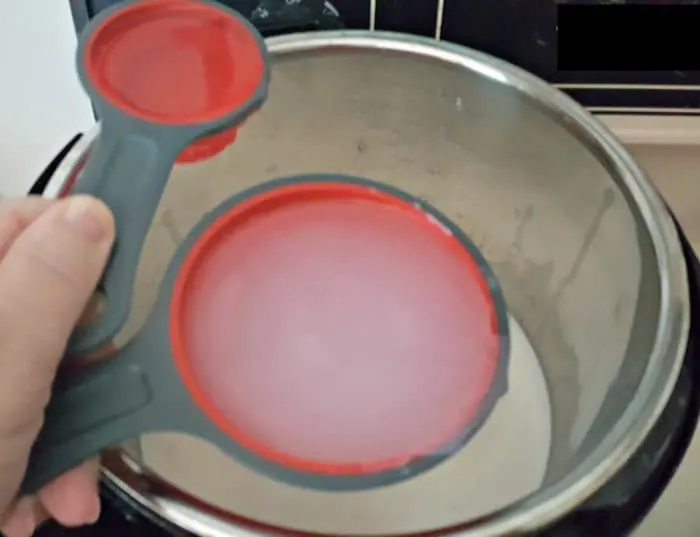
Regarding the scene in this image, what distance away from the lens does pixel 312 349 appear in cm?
48

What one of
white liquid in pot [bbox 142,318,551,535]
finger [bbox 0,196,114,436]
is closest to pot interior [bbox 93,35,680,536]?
white liquid in pot [bbox 142,318,551,535]

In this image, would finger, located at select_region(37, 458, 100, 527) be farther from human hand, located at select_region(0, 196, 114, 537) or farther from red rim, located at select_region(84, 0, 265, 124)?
red rim, located at select_region(84, 0, 265, 124)

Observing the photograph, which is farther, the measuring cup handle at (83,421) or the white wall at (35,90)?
the white wall at (35,90)

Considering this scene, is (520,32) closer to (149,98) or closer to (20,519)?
(149,98)

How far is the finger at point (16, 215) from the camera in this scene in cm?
37

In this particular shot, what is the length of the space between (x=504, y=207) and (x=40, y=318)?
341 mm

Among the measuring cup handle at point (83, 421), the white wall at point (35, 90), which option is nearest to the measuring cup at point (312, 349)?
the measuring cup handle at point (83, 421)

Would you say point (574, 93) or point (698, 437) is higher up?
point (574, 93)

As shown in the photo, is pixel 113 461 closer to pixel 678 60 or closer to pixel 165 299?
pixel 165 299

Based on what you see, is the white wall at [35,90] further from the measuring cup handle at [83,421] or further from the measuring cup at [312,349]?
the measuring cup handle at [83,421]

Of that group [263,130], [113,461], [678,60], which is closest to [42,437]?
[113,461]

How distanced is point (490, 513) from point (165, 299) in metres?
0.17

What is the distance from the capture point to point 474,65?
1.75ft

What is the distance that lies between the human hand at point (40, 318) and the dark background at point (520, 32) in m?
0.18
